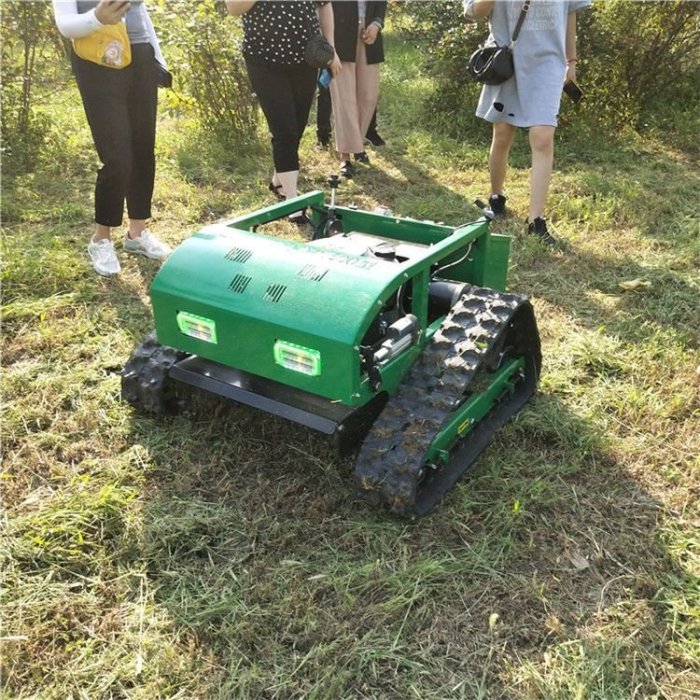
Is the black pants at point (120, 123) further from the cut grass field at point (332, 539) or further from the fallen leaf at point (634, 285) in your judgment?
the fallen leaf at point (634, 285)

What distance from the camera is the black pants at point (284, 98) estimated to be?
13.9 ft

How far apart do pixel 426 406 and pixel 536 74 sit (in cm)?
281

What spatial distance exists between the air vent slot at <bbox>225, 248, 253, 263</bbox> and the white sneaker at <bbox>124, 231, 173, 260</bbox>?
183 centimetres

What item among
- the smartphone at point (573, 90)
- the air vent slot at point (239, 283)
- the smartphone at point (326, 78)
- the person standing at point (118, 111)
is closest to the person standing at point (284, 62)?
the smartphone at point (326, 78)

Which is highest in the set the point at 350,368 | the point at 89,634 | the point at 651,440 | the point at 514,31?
the point at 514,31

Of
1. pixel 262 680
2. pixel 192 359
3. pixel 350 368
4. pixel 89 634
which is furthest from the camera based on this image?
pixel 192 359

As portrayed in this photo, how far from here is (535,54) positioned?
14.0 feet

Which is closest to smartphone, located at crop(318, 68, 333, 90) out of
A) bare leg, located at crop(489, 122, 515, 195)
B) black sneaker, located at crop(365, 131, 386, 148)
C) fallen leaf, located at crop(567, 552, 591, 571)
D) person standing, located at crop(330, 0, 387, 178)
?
person standing, located at crop(330, 0, 387, 178)

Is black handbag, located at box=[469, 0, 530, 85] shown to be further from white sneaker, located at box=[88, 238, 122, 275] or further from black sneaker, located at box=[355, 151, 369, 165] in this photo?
white sneaker, located at box=[88, 238, 122, 275]

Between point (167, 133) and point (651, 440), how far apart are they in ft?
18.6

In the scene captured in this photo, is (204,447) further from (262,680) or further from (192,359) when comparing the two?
(262,680)

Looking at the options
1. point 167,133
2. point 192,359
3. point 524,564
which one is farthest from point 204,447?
point 167,133

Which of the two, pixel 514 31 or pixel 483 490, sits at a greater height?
pixel 514 31

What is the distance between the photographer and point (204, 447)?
2.68 meters
